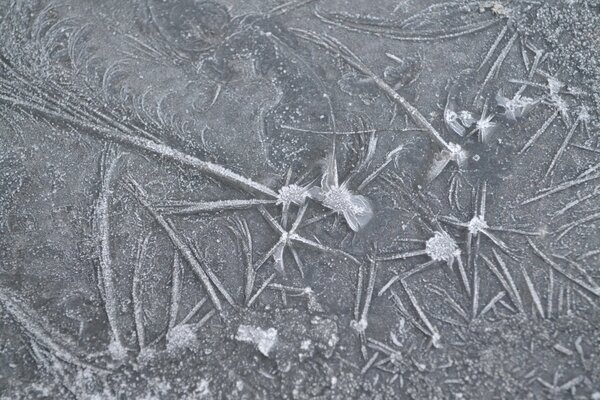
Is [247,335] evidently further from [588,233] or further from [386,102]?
[588,233]

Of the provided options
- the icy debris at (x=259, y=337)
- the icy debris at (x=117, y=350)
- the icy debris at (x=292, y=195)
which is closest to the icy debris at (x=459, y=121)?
the icy debris at (x=292, y=195)

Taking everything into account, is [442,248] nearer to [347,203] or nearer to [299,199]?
[347,203]

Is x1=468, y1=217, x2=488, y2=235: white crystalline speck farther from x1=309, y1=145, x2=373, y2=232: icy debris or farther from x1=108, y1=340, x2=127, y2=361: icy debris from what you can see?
x1=108, y1=340, x2=127, y2=361: icy debris

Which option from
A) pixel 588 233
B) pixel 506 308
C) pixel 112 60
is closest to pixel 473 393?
pixel 506 308

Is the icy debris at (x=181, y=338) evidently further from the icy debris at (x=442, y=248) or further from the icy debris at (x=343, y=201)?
the icy debris at (x=442, y=248)

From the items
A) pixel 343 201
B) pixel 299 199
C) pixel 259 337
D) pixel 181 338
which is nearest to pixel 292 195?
pixel 299 199

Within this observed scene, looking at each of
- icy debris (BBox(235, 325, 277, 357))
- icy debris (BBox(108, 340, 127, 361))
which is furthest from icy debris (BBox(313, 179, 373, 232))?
icy debris (BBox(108, 340, 127, 361))
